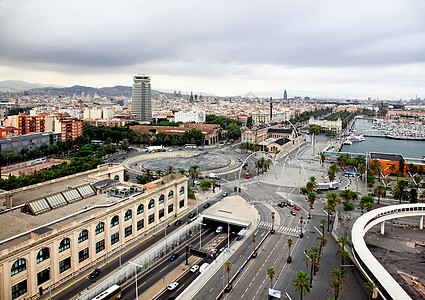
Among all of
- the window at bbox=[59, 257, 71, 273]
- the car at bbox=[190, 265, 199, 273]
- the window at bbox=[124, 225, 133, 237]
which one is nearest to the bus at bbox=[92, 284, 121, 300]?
the window at bbox=[59, 257, 71, 273]

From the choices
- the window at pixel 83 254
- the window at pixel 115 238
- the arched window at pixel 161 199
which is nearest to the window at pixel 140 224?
the window at pixel 115 238

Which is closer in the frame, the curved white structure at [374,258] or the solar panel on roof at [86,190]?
the curved white structure at [374,258]

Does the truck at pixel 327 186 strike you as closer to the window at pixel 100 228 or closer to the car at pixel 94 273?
the window at pixel 100 228

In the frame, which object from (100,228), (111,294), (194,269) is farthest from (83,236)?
(194,269)

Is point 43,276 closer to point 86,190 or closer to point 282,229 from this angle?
point 86,190

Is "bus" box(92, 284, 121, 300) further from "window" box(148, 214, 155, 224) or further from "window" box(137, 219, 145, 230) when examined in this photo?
"window" box(148, 214, 155, 224)

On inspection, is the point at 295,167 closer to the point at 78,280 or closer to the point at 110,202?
the point at 110,202

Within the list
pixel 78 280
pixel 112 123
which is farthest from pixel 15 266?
pixel 112 123
